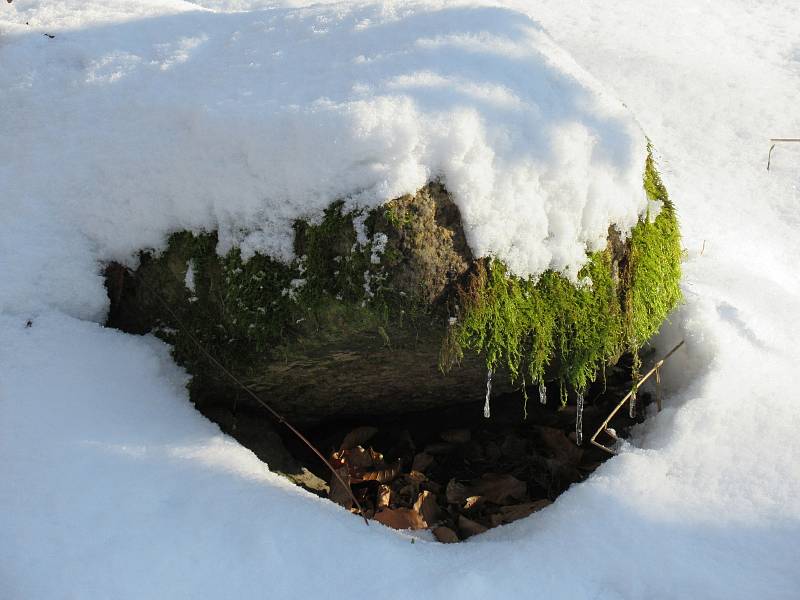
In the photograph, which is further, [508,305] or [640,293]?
[640,293]

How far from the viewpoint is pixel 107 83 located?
2643mm

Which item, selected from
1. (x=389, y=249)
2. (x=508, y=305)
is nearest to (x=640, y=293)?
(x=508, y=305)

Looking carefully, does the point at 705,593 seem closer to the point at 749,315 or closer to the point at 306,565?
the point at 306,565

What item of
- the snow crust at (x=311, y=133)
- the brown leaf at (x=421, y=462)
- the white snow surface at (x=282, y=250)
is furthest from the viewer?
the brown leaf at (x=421, y=462)

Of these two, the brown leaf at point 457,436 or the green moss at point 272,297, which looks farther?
the brown leaf at point 457,436

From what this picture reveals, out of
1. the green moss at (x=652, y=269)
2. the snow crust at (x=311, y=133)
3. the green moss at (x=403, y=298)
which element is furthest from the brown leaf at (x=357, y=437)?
the green moss at (x=652, y=269)

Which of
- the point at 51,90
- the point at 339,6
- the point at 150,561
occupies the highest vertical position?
the point at 339,6

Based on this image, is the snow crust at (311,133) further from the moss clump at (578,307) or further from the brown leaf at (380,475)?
the brown leaf at (380,475)

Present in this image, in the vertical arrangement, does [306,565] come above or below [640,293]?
below

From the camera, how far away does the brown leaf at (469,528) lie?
254 centimetres

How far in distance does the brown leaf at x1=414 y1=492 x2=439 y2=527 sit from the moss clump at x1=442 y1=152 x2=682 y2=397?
0.61 metres

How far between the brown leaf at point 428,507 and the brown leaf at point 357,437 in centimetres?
40

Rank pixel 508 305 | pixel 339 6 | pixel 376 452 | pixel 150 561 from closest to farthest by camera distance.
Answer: pixel 150 561, pixel 508 305, pixel 339 6, pixel 376 452

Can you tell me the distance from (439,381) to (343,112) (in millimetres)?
1178
